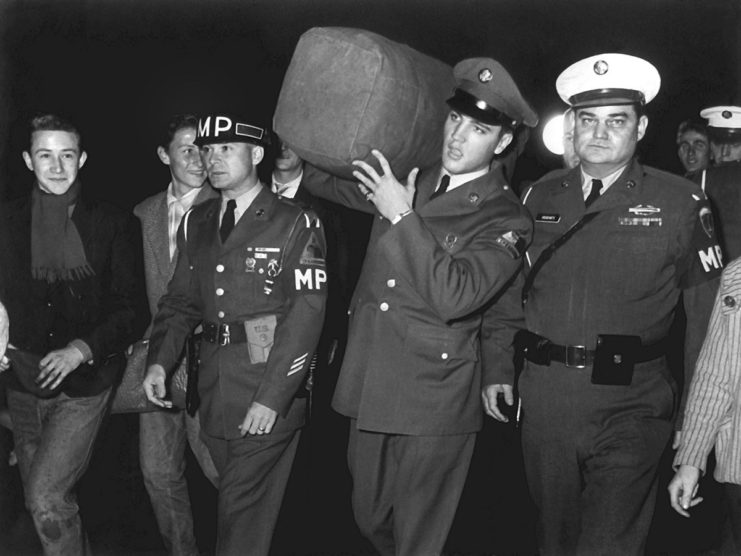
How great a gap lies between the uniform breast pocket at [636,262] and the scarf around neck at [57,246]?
1.88 meters

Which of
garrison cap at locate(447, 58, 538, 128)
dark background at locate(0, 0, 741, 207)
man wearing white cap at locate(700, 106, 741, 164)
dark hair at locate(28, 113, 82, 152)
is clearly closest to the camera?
garrison cap at locate(447, 58, 538, 128)

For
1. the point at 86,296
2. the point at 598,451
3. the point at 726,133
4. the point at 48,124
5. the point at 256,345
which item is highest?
the point at 726,133

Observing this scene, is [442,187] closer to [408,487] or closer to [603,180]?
[603,180]

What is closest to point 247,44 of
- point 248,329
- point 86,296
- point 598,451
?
point 86,296

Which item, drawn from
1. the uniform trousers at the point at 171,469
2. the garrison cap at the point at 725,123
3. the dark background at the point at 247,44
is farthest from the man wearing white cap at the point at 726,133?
the uniform trousers at the point at 171,469

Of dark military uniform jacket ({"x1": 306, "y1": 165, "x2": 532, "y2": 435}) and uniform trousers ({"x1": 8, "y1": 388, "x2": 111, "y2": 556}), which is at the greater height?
dark military uniform jacket ({"x1": 306, "y1": 165, "x2": 532, "y2": 435})

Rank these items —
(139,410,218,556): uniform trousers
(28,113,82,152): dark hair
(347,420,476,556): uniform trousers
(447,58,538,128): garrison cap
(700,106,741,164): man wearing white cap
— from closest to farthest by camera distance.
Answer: (447,58,538,128): garrison cap < (347,420,476,556): uniform trousers < (28,113,82,152): dark hair < (139,410,218,556): uniform trousers < (700,106,741,164): man wearing white cap

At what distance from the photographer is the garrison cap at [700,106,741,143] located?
492 centimetres

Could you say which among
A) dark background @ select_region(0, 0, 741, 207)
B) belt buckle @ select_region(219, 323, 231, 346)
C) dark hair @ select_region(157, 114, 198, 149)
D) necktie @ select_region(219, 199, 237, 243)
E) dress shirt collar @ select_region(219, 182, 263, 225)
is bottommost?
belt buckle @ select_region(219, 323, 231, 346)

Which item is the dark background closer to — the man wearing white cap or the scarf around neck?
the man wearing white cap

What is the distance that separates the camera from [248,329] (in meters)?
3.45

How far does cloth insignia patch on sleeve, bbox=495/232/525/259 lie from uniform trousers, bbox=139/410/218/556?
1.52m

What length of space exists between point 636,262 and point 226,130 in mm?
1487

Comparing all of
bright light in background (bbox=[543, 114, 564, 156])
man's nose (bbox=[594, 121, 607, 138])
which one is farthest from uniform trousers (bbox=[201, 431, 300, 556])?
bright light in background (bbox=[543, 114, 564, 156])
